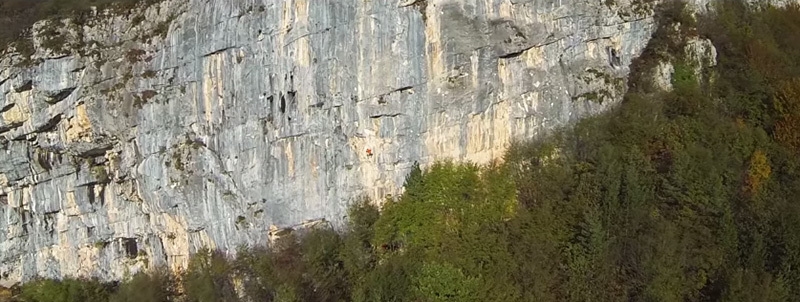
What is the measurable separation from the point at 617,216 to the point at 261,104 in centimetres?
1224

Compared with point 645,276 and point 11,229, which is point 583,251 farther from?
point 11,229

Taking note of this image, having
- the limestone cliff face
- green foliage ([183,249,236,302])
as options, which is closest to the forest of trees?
green foliage ([183,249,236,302])

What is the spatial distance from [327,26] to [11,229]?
1798 cm

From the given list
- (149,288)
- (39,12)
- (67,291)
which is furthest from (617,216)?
(39,12)

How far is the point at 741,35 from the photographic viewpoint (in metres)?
25.6

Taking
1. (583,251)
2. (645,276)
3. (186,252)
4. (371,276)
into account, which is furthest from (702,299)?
(186,252)

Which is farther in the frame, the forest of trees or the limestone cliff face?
the limestone cliff face

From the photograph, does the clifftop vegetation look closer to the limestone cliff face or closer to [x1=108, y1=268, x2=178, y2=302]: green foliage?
the limestone cliff face

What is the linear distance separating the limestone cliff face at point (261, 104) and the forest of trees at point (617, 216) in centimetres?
101

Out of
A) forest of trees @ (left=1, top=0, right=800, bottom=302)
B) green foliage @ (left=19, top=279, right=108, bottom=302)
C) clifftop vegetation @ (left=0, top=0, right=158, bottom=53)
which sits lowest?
green foliage @ (left=19, top=279, right=108, bottom=302)

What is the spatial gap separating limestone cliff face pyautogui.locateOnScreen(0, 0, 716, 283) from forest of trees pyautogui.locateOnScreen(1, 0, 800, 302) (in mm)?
1010

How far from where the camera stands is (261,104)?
25.0 metres

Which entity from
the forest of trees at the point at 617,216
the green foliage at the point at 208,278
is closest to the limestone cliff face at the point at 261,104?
the green foliage at the point at 208,278

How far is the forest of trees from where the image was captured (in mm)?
19594
